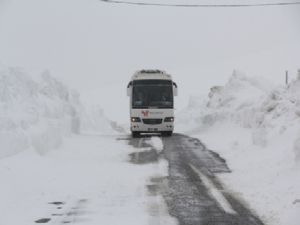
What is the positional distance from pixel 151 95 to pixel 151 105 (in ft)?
1.58

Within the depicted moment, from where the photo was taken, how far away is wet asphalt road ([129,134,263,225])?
9.23 metres

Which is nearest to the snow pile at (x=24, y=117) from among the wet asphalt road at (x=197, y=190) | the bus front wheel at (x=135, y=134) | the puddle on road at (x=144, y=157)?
the puddle on road at (x=144, y=157)

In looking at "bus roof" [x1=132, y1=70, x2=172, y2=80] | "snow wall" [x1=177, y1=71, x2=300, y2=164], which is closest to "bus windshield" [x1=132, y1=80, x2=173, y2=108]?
"bus roof" [x1=132, y1=70, x2=172, y2=80]

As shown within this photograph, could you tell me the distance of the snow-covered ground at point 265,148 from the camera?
33.7 ft

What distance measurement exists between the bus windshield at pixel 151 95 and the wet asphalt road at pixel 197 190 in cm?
880

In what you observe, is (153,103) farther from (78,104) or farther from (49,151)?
(49,151)

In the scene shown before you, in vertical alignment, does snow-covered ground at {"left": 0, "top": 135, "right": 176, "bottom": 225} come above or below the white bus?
below

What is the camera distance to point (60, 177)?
1287 centimetres

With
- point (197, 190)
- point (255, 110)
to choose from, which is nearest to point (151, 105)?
point (255, 110)

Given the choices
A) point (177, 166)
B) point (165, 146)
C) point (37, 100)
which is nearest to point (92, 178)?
point (177, 166)

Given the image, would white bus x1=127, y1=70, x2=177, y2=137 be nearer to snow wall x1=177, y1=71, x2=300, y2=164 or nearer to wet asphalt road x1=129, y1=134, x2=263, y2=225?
snow wall x1=177, y1=71, x2=300, y2=164

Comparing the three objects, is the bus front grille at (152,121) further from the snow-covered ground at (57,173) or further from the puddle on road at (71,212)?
the puddle on road at (71,212)

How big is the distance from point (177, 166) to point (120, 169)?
173 centimetres

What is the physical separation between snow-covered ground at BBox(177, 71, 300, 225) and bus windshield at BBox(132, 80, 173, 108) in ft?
12.8
